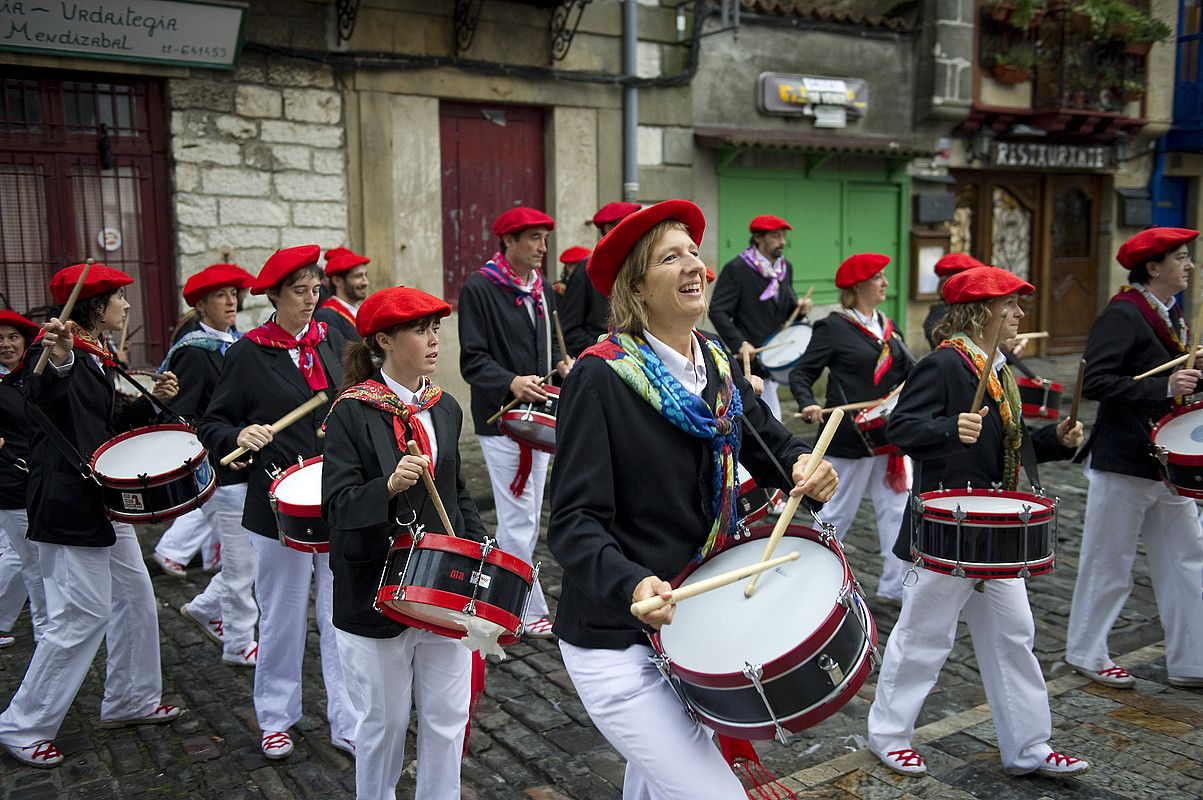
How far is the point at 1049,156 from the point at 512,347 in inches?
516

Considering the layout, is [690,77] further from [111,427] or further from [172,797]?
[172,797]

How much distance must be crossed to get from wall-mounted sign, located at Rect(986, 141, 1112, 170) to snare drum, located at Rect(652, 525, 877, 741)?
1448cm

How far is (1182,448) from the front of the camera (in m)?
4.84

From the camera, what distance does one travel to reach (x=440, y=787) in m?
3.69

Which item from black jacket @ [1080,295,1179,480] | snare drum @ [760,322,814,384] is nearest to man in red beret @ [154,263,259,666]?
black jacket @ [1080,295,1179,480]

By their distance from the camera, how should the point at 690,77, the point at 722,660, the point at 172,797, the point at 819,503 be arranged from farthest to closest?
the point at 690,77, the point at 172,797, the point at 819,503, the point at 722,660

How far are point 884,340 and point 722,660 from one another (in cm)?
436

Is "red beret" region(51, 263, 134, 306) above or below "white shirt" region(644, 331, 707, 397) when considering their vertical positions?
above

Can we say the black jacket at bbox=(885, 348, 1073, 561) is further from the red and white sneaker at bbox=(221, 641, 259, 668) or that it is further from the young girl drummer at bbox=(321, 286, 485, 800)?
the red and white sneaker at bbox=(221, 641, 259, 668)

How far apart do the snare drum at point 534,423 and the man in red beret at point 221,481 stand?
1.38 m

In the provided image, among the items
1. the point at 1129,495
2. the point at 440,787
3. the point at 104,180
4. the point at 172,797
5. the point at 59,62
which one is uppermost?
the point at 59,62

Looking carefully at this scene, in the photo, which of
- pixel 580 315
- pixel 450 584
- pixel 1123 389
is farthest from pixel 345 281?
pixel 1123 389

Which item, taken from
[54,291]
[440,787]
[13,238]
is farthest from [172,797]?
[13,238]

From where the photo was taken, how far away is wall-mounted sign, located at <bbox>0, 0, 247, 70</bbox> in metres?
8.77
